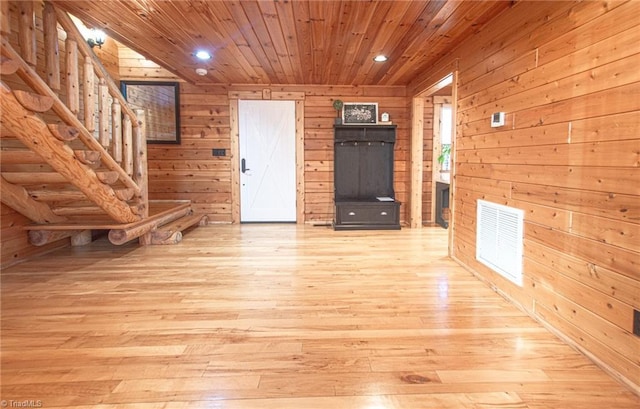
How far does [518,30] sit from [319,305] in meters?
2.41

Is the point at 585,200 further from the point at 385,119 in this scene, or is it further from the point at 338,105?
the point at 338,105

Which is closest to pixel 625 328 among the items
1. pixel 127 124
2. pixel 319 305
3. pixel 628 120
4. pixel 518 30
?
pixel 628 120

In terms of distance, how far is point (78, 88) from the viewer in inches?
108

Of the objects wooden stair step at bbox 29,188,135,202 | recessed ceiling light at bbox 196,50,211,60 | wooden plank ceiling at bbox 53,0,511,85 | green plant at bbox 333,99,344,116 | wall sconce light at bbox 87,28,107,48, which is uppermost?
wall sconce light at bbox 87,28,107,48

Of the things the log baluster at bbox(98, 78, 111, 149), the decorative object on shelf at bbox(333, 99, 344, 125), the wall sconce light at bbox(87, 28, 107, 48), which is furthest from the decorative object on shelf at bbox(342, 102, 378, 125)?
the wall sconce light at bbox(87, 28, 107, 48)

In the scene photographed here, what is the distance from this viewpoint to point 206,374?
5.48 feet

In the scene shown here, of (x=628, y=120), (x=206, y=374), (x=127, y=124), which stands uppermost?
(x=127, y=124)

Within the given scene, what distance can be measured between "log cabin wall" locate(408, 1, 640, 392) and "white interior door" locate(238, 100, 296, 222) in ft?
11.0

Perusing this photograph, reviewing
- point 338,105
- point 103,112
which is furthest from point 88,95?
point 338,105

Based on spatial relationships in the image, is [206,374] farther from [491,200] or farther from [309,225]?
[309,225]

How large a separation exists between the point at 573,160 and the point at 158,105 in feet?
17.8

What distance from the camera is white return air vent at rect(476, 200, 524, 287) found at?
96.3 inches

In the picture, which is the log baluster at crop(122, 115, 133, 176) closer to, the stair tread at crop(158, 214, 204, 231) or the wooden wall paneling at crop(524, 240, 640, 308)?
the stair tread at crop(158, 214, 204, 231)

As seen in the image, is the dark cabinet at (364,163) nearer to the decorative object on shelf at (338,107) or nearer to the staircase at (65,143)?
the decorative object on shelf at (338,107)
